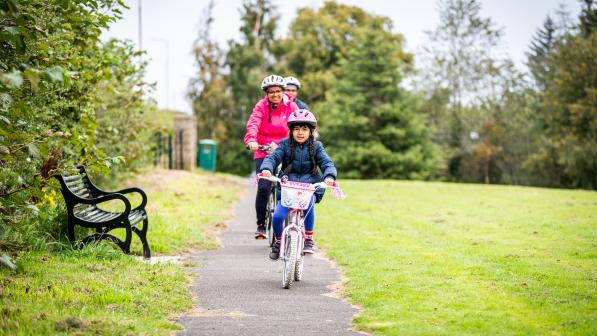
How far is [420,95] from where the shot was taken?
50000 mm

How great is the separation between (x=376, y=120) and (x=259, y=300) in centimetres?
4262

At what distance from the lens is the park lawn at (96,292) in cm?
602

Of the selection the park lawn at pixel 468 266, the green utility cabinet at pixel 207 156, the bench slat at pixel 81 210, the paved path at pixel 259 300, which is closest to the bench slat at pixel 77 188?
the bench slat at pixel 81 210

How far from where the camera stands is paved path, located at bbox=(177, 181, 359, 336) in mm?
6535

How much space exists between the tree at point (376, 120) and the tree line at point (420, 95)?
9 centimetres

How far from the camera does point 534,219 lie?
51.8 feet

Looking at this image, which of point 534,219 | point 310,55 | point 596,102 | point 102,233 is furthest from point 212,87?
point 102,233

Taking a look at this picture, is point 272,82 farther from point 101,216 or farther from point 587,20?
Result: point 587,20

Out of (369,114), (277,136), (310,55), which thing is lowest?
(277,136)

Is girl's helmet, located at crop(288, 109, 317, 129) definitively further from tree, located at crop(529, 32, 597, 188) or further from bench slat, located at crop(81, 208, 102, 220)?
tree, located at crop(529, 32, 597, 188)

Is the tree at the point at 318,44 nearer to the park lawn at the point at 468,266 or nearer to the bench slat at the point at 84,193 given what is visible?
the park lawn at the point at 468,266

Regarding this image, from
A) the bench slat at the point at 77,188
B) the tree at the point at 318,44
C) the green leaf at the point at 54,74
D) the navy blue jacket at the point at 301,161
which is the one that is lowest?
the bench slat at the point at 77,188

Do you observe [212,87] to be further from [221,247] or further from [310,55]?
[221,247]

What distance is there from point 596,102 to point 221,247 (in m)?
35.6
